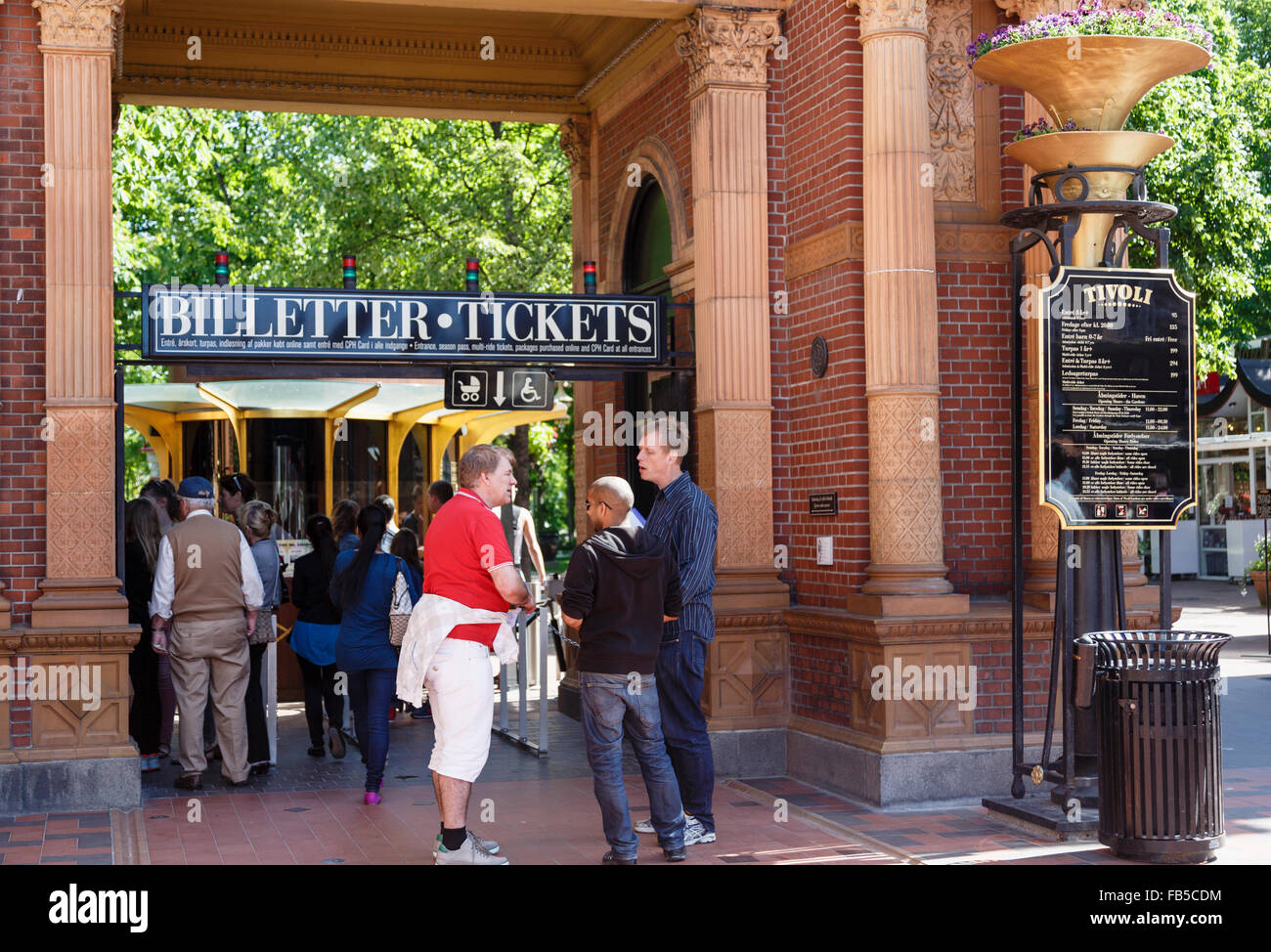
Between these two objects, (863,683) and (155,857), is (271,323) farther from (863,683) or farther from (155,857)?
(863,683)

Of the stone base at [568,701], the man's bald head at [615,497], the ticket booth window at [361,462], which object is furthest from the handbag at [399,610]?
the ticket booth window at [361,462]

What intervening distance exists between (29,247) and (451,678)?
407 cm

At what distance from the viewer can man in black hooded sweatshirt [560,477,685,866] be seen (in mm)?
6691

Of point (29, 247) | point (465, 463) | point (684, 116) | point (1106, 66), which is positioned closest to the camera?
point (465, 463)

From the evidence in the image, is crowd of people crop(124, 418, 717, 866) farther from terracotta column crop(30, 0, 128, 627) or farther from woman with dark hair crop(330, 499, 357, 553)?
terracotta column crop(30, 0, 128, 627)

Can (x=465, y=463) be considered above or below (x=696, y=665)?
above

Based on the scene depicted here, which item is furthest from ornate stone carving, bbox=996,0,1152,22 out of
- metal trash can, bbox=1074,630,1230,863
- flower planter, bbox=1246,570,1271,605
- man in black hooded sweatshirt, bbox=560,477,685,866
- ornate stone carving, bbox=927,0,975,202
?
flower planter, bbox=1246,570,1271,605

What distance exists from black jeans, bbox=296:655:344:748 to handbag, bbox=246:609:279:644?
26.4 inches

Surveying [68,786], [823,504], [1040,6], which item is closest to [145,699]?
[68,786]

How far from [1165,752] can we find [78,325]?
634 cm

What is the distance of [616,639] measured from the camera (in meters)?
6.71

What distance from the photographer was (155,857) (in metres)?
7.26
